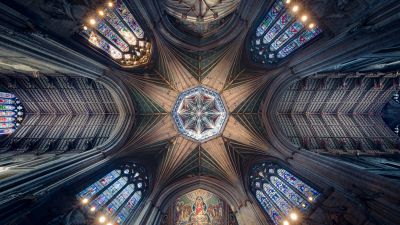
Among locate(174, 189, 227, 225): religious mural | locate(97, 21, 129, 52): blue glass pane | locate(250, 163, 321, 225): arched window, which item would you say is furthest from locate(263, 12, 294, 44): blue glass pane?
locate(174, 189, 227, 225): religious mural

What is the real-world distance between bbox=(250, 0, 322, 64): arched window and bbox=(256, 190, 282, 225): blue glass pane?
792cm

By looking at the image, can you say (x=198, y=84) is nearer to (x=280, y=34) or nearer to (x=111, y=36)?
(x=280, y=34)

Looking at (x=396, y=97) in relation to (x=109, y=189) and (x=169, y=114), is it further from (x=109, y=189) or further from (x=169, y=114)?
(x=109, y=189)

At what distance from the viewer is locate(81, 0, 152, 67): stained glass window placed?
10227mm

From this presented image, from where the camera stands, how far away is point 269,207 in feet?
36.0

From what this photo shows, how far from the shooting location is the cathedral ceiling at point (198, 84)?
38.1ft

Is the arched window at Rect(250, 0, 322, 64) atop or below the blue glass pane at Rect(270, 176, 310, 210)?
atop

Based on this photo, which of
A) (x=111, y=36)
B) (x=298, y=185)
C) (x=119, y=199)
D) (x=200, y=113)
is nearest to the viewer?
(x=298, y=185)

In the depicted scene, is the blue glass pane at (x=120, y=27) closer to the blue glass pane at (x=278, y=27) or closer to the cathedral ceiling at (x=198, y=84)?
the cathedral ceiling at (x=198, y=84)

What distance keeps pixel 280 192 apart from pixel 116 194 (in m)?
8.58

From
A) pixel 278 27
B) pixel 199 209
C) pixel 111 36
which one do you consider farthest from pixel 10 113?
pixel 278 27

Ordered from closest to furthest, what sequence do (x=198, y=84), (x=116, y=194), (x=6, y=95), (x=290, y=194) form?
(x=290, y=194)
(x=116, y=194)
(x=6, y=95)
(x=198, y=84)

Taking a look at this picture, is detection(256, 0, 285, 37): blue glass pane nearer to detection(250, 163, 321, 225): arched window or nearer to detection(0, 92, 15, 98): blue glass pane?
detection(250, 163, 321, 225): arched window

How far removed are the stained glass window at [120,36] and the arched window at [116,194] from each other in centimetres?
643
